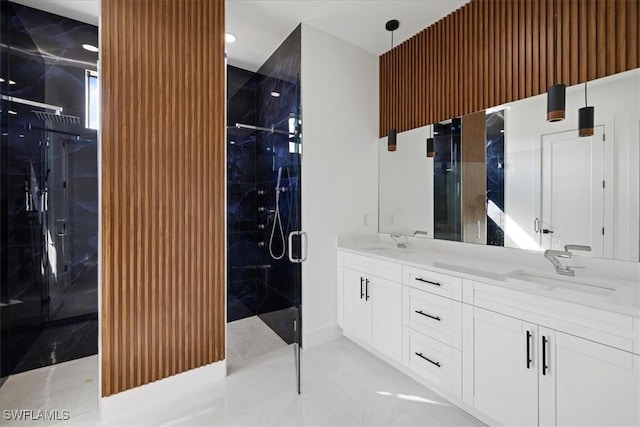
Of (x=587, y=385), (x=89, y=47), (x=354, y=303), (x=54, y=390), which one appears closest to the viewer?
(x=587, y=385)

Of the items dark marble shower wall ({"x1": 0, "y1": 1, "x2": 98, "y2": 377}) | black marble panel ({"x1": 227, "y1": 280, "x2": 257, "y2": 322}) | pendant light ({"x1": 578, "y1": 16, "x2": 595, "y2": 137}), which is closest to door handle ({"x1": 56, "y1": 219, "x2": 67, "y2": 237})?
dark marble shower wall ({"x1": 0, "y1": 1, "x2": 98, "y2": 377})

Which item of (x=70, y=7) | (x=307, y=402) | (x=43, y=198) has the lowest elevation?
(x=307, y=402)

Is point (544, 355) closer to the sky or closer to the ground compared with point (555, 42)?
closer to the ground

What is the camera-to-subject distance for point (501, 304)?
168 centimetres

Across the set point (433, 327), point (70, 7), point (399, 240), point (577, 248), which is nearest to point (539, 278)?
point (577, 248)

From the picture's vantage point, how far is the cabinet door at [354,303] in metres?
2.67

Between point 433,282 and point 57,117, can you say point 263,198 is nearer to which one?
point 57,117

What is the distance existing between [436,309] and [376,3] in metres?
2.48

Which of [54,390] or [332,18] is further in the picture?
[332,18]

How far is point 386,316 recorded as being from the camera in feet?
7.97

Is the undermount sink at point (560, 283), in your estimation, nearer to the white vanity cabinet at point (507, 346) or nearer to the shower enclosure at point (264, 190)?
the white vanity cabinet at point (507, 346)

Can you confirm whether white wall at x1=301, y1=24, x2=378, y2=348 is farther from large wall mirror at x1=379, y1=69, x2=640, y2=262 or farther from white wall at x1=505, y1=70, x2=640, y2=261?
white wall at x1=505, y1=70, x2=640, y2=261

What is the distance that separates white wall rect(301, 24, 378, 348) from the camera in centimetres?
279

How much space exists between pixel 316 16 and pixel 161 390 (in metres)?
3.23
